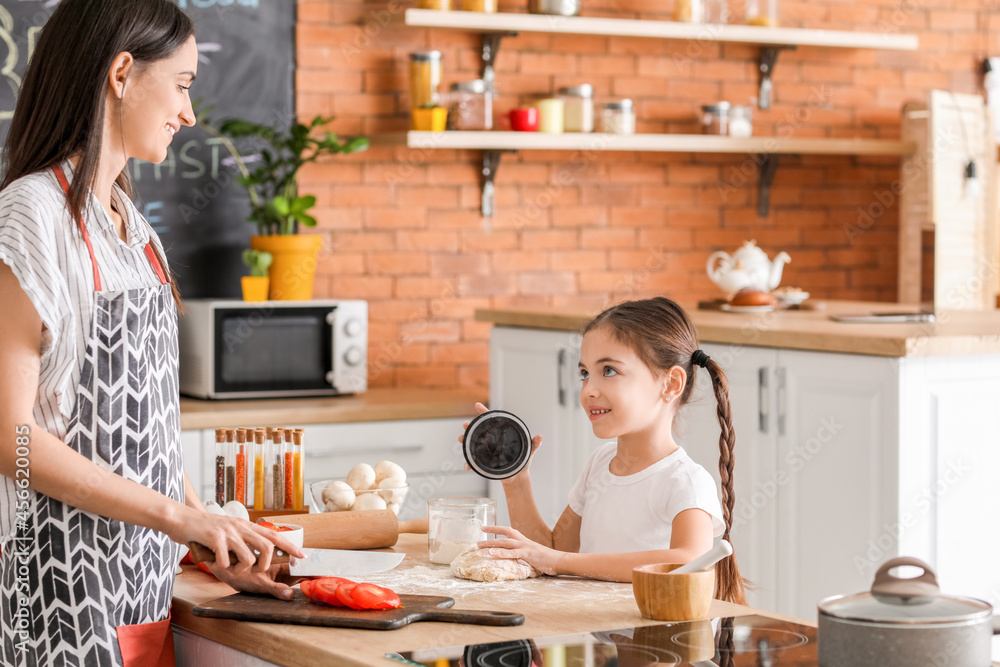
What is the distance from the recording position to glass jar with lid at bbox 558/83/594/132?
4.08 m

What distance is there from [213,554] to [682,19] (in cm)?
335

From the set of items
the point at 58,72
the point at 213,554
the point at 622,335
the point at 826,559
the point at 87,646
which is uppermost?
the point at 58,72

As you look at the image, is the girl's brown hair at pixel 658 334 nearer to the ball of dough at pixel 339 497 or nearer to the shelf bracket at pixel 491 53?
the ball of dough at pixel 339 497

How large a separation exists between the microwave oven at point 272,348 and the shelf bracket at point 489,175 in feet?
2.55

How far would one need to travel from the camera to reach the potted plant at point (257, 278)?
3.62 metres

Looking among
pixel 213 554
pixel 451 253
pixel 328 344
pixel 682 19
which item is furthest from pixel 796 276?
pixel 213 554

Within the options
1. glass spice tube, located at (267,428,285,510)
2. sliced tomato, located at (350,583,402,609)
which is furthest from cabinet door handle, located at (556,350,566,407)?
sliced tomato, located at (350,583,402,609)

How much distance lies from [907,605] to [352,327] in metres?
2.72

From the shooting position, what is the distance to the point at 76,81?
55.0 inches

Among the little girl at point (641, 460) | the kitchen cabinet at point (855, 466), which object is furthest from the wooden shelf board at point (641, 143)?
the little girl at point (641, 460)

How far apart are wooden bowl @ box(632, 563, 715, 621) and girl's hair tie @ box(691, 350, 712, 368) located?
476 mm

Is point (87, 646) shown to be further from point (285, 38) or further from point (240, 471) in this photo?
point (285, 38)

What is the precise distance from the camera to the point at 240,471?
6.45 feet

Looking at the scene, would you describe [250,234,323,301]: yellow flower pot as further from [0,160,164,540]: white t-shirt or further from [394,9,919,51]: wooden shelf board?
[0,160,164,540]: white t-shirt
